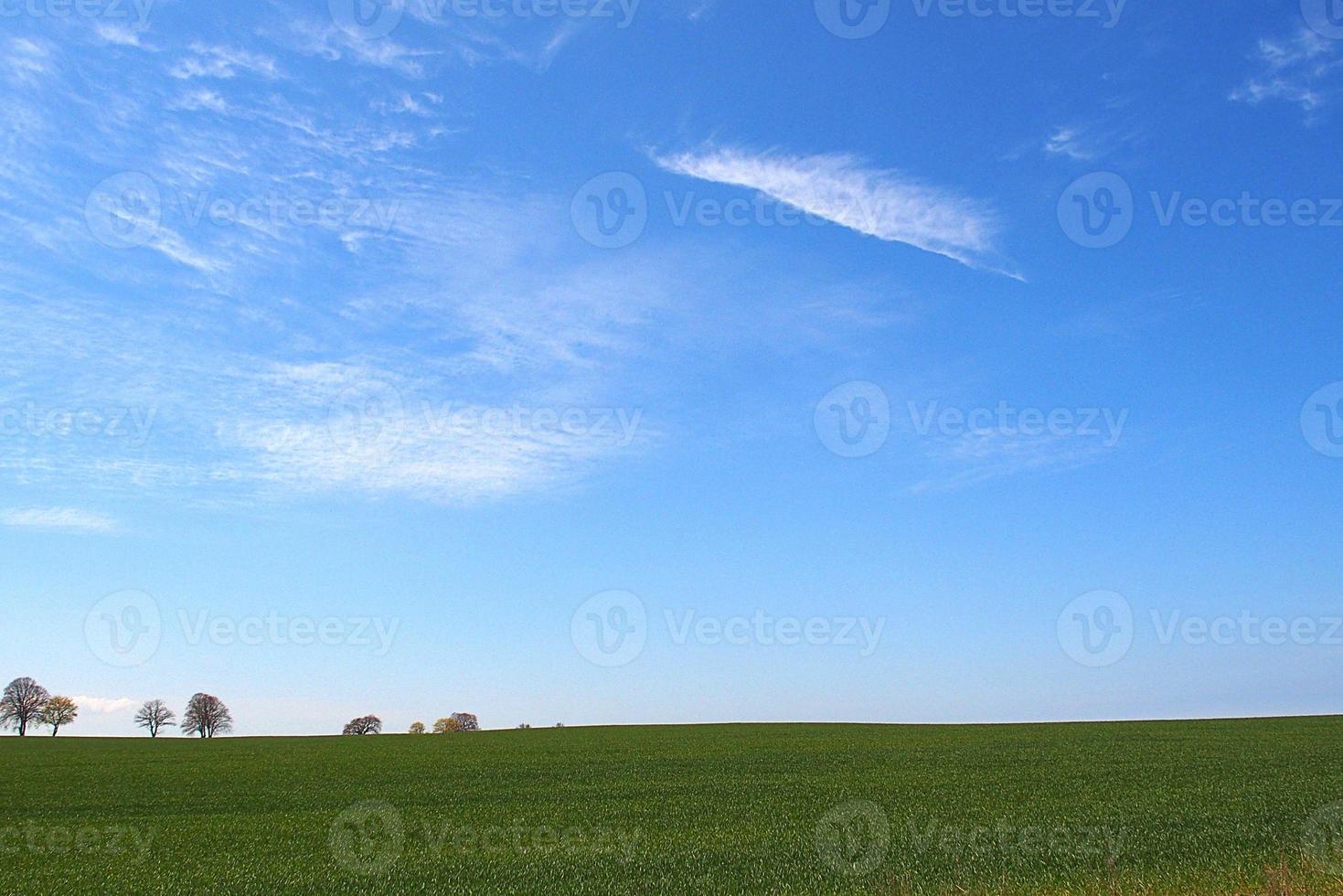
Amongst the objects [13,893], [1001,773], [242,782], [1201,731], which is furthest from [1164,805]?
[1201,731]

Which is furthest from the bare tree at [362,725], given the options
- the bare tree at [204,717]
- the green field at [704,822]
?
the green field at [704,822]

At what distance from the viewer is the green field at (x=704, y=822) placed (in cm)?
1605

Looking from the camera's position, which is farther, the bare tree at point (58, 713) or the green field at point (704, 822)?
the bare tree at point (58, 713)

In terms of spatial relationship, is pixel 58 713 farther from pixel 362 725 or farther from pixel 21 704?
pixel 362 725

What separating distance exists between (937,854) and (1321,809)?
12.5 metres

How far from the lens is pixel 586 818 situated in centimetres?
2383

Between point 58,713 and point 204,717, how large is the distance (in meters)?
19.0

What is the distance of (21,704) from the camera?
112125mm

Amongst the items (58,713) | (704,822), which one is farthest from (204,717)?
(704,822)

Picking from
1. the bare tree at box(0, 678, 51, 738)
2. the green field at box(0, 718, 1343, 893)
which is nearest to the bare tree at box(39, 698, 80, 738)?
the bare tree at box(0, 678, 51, 738)

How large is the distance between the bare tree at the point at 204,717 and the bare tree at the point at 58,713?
14831 mm

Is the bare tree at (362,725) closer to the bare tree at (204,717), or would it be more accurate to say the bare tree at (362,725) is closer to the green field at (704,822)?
the bare tree at (204,717)

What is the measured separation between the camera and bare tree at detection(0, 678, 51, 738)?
11131 cm

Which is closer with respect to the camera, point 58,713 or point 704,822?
point 704,822
